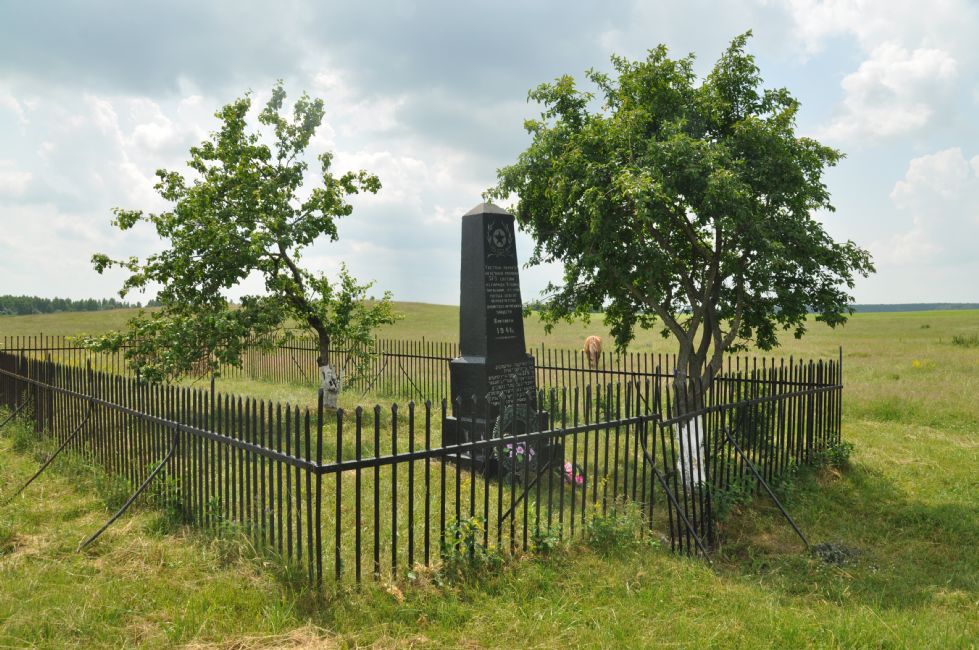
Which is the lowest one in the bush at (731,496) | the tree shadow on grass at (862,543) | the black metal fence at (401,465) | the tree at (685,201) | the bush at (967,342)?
the tree shadow on grass at (862,543)

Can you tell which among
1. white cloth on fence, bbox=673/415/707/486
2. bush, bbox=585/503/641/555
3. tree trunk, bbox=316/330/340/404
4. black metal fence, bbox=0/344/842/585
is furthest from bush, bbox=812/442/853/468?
tree trunk, bbox=316/330/340/404

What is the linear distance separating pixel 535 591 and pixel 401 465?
4886 millimetres

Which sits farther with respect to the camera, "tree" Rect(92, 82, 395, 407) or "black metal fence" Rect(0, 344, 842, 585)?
"tree" Rect(92, 82, 395, 407)

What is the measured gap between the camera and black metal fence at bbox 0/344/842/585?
17.6 ft

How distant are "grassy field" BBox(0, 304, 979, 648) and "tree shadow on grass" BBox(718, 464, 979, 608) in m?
0.03

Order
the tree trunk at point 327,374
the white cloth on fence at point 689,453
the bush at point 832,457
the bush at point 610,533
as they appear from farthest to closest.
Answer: the tree trunk at point 327,374 → the bush at point 832,457 → the white cloth on fence at point 689,453 → the bush at point 610,533

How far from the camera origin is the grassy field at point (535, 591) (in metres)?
4.65

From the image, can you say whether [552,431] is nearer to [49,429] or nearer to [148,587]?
[148,587]

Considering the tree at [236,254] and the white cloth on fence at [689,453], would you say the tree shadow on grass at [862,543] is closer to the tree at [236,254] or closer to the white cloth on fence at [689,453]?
the white cloth on fence at [689,453]

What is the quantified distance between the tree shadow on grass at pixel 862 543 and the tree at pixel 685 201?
6.75ft

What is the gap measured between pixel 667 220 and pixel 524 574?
20.0 ft

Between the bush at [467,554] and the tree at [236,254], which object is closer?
the bush at [467,554]

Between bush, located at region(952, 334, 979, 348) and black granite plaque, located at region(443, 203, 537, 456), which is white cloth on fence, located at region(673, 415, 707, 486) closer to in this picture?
black granite plaque, located at region(443, 203, 537, 456)

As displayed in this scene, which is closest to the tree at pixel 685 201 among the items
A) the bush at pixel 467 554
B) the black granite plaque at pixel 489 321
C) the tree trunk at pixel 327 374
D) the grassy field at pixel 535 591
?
the black granite plaque at pixel 489 321
